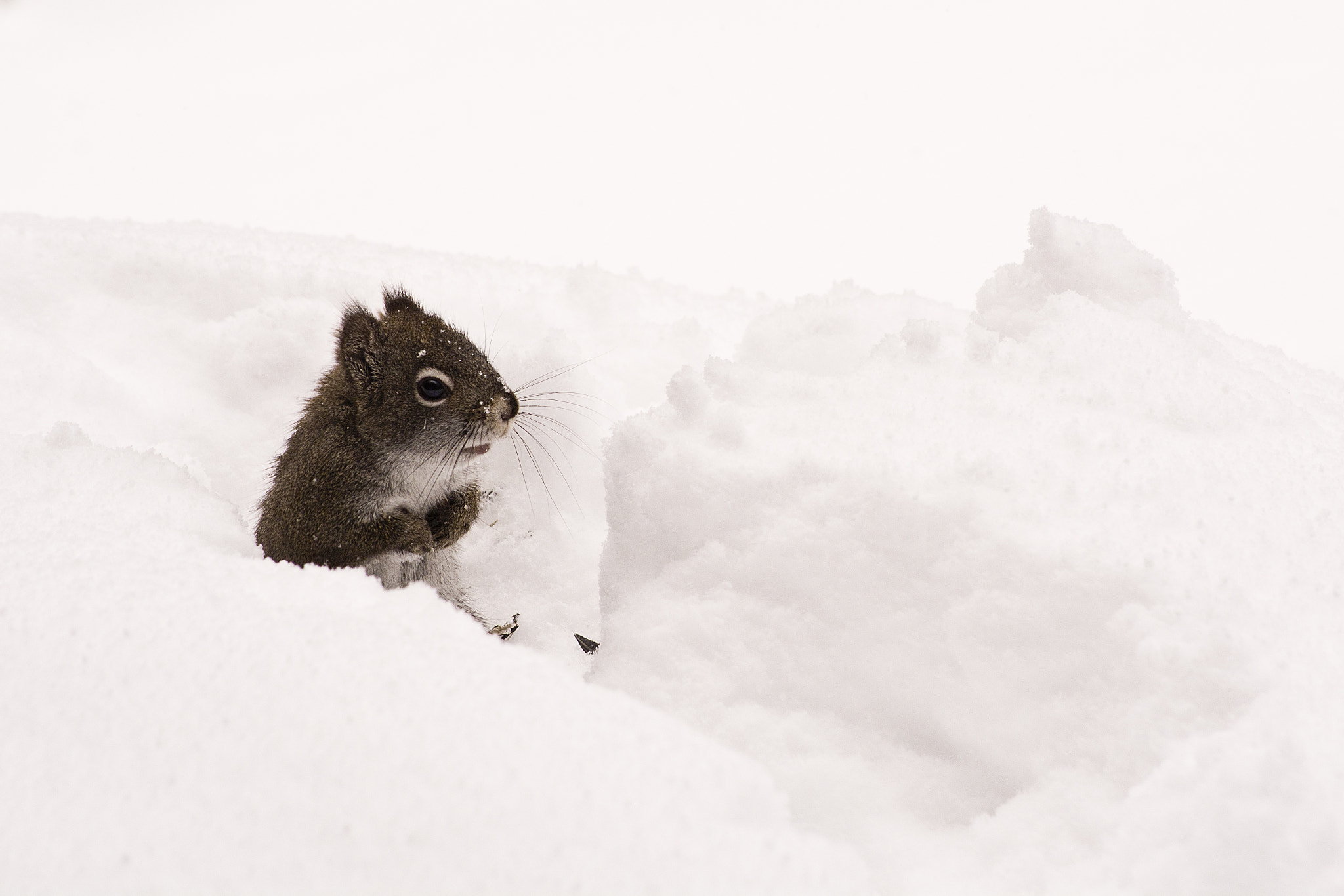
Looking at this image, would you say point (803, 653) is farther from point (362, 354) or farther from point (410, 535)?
point (362, 354)

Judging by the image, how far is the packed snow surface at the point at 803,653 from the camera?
5.12ft

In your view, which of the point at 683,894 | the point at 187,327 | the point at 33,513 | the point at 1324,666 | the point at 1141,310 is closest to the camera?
the point at 683,894

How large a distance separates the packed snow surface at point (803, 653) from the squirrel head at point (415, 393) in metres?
0.64

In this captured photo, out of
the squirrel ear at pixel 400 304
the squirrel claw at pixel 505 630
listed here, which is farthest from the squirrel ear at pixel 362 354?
the squirrel claw at pixel 505 630

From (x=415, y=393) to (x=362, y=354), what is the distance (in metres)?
0.26

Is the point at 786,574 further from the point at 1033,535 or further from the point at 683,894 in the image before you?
the point at 683,894

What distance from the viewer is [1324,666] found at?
1869 mm

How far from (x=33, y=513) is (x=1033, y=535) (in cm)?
285

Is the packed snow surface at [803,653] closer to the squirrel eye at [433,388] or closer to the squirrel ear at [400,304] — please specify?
the squirrel eye at [433,388]

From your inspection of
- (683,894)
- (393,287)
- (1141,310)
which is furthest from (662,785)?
(393,287)

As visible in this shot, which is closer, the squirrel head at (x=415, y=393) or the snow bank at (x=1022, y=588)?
the snow bank at (x=1022, y=588)

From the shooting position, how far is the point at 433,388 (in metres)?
3.50

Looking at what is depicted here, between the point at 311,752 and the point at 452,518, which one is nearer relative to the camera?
the point at 311,752

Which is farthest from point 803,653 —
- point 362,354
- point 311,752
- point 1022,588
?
point 362,354
